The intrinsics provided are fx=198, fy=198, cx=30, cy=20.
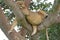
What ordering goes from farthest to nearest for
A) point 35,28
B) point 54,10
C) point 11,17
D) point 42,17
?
1. point 11,17
2. point 42,17
3. point 35,28
4. point 54,10

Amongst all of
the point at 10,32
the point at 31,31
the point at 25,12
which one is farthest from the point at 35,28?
the point at 10,32

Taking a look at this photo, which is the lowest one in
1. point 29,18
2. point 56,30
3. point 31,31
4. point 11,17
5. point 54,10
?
point 56,30

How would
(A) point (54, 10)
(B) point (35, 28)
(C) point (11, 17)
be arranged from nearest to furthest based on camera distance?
1. (A) point (54, 10)
2. (B) point (35, 28)
3. (C) point (11, 17)

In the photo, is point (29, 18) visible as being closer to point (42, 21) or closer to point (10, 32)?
point (42, 21)

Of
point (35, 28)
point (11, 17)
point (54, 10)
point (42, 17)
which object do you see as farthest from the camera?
point (11, 17)

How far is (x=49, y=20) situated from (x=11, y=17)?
1.18 m

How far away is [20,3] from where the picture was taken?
2195 mm

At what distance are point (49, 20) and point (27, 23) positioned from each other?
24 centimetres

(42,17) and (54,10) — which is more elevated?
(54,10)

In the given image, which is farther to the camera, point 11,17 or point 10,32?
point 11,17

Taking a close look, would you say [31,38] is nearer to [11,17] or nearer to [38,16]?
[38,16]

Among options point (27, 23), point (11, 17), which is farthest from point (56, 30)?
point (27, 23)

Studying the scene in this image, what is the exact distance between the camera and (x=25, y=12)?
218cm

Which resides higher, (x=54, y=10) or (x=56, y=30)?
(x=54, y=10)
